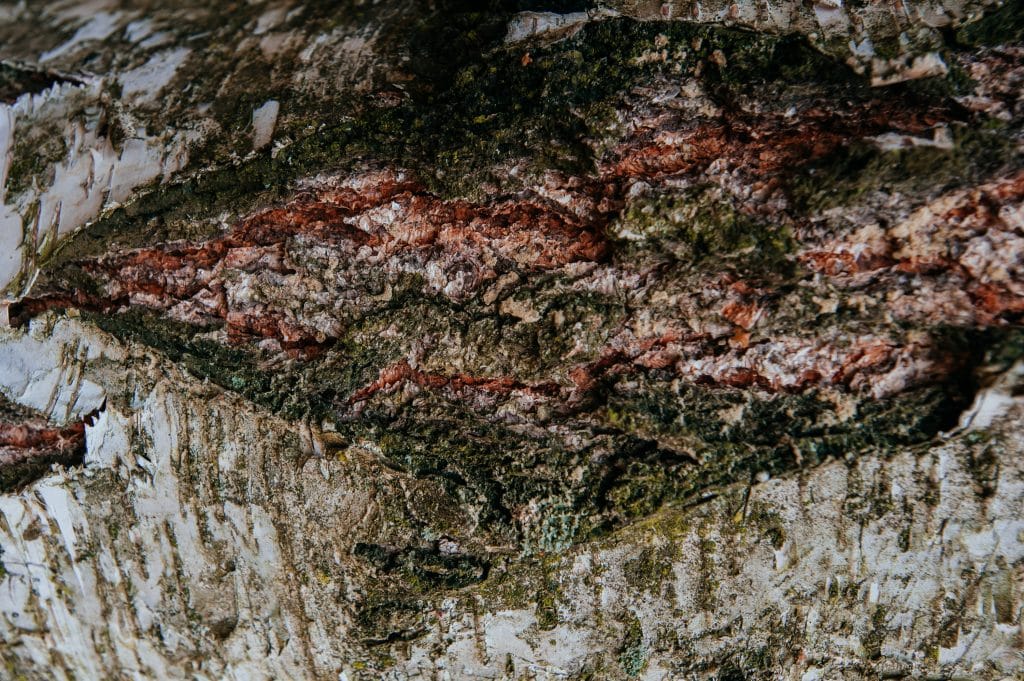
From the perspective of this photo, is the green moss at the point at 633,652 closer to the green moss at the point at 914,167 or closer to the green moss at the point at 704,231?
the green moss at the point at 704,231

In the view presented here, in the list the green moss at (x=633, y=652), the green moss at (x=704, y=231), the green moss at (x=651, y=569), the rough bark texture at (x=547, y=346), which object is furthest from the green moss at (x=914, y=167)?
the green moss at (x=633, y=652)

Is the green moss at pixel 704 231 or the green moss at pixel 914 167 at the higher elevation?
the green moss at pixel 914 167

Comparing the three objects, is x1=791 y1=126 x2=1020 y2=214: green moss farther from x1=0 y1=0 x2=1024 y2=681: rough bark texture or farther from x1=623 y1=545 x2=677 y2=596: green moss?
x1=623 y1=545 x2=677 y2=596: green moss

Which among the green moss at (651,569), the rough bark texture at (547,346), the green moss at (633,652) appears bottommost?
the green moss at (633,652)

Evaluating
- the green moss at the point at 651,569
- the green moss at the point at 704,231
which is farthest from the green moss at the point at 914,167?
the green moss at the point at 651,569

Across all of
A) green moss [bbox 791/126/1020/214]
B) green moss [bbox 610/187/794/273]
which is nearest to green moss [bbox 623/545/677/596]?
green moss [bbox 610/187/794/273]

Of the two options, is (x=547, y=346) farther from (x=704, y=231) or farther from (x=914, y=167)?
(x=914, y=167)

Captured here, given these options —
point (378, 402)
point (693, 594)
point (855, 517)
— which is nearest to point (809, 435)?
point (855, 517)

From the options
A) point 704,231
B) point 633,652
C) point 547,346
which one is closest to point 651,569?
point 633,652

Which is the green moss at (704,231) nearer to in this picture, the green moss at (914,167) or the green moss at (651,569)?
the green moss at (914,167)

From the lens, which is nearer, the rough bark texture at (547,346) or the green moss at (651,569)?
the rough bark texture at (547,346)
